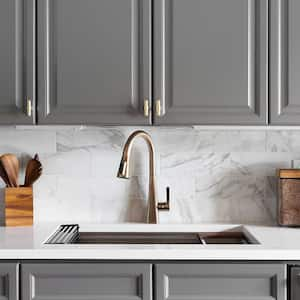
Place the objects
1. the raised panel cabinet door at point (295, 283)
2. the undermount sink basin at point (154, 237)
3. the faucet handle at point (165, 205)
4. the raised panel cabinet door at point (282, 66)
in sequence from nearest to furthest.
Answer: the raised panel cabinet door at point (295, 283), the raised panel cabinet door at point (282, 66), the undermount sink basin at point (154, 237), the faucet handle at point (165, 205)

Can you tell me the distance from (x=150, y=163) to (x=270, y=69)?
714mm

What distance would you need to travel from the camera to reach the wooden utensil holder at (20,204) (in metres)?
2.49

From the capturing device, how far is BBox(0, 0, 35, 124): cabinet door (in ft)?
7.55

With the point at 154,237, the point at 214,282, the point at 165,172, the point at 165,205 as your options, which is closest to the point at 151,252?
the point at 214,282

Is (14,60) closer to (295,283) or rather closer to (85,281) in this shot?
(85,281)

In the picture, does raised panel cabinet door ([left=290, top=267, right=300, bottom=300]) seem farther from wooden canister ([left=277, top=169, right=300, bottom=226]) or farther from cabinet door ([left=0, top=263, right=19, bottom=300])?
cabinet door ([left=0, top=263, right=19, bottom=300])

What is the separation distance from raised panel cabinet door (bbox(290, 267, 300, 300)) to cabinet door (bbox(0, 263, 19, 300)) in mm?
1029

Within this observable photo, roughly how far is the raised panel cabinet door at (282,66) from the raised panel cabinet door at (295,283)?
2.15ft

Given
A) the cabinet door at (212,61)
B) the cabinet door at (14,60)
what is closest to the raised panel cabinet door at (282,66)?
the cabinet door at (212,61)

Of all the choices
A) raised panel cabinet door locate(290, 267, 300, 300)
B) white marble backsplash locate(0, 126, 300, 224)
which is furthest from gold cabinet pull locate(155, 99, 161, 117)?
raised panel cabinet door locate(290, 267, 300, 300)

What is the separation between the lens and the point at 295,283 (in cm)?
197

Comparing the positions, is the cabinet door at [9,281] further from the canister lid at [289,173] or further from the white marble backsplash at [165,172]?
the canister lid at [289,173]

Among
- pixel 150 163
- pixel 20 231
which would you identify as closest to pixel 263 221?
pixel 150 163

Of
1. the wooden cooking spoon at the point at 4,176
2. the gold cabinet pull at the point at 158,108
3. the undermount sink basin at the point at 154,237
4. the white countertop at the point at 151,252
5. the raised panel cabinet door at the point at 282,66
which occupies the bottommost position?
the undermount sink basin at the point at 154,237
